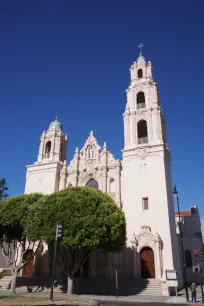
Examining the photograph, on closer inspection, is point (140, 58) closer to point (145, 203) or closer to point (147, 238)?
point (145, 203)

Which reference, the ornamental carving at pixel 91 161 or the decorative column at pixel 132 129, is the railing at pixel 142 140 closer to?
the decorative column at pixel 132 129

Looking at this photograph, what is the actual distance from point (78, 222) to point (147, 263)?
10.8 meters

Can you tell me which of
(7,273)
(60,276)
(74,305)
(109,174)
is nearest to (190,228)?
(109,174)

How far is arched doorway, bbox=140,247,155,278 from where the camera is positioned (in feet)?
96.0

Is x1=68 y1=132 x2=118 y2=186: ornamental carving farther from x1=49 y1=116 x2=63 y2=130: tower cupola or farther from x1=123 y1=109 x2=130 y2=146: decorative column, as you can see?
x1=49 y1=116 x2=63 y2=130: tower cupola

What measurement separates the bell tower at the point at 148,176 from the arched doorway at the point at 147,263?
1.56ft

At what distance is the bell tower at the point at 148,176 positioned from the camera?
29672 millimetres

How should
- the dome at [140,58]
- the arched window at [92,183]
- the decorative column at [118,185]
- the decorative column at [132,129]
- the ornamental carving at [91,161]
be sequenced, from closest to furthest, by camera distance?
the decorative column at [118,185] → the decorative column at [132,129] → the ornamental carving at [91,161] → the arched window at [92,183] → the dome at [140,58]

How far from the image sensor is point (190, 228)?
53688mm

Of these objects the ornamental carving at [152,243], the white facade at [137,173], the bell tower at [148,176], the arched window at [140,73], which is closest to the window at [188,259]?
the white facade at [137,173]

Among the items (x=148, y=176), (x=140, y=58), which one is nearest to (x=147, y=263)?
(x=148, y=176)

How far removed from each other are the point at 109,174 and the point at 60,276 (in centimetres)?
1413

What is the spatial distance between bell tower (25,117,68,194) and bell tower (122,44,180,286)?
10.7 meters

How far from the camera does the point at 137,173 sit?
111ft
